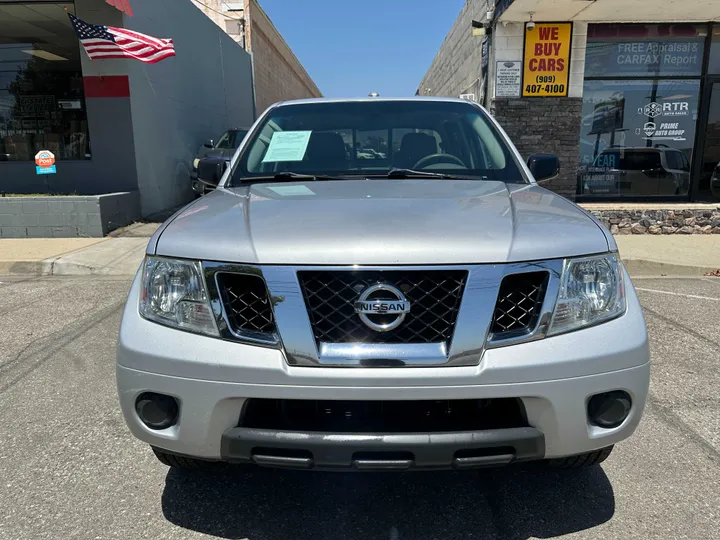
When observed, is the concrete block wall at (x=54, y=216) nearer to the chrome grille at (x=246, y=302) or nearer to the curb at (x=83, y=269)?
the curb at (x=83, y=269)

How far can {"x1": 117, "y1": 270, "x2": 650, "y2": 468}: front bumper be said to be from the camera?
1762 millimetres

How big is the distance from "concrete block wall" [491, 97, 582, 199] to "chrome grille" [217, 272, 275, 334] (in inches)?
366

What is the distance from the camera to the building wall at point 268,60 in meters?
19.1

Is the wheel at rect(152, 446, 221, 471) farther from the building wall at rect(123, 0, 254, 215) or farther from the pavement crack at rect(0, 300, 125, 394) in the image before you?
the building wall at rect(123, 0, 254, 215)

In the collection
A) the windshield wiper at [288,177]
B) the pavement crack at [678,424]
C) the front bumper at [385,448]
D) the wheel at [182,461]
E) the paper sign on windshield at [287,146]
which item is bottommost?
the pavement crack at [678,424]

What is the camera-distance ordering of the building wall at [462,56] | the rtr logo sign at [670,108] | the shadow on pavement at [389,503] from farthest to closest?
1. the building wall at [462,56]
2. the rtr logo sign at [670,108]
3. the shadow on pavement at [389,503]

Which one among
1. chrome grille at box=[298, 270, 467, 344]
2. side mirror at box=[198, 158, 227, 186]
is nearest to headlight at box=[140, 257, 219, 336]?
chrome grille at box=[298, 270, 467, 344]

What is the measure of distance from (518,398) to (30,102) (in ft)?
40.1

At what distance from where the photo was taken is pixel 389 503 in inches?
89.7

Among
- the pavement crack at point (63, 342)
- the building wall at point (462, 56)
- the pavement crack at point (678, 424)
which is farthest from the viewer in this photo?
the building wall at point (462, 56)

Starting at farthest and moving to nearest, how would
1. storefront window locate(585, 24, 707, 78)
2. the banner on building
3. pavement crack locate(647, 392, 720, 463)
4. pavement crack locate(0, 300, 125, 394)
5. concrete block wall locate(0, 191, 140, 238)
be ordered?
1. storefront window locate(585, 24, 707, 78)
2. the banner on building
3. concrete block wall locate(0, 191, 140, 238)
4. pavement crack locate(0, 300, 125, 394)
5. pavement crack locate(647, 392, 720, 463)

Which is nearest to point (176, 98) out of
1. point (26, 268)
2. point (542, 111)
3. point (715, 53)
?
point (26, 268)

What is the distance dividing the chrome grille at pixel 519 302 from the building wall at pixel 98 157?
9.50m

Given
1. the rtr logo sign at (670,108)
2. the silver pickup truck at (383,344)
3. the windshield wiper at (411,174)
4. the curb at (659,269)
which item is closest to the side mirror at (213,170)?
the windshield wiper at (411,174)
